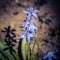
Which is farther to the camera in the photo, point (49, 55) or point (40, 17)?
point (40, 17)

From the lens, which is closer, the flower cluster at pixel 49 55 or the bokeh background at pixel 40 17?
the flower cluster at pixel 49 55

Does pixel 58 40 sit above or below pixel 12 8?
below

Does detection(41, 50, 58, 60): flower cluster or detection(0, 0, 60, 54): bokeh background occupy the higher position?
detection(0, 0, 60, 54): bokeh background

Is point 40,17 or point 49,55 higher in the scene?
point 40,17

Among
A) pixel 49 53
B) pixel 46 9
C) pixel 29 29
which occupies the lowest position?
pixel 49 53

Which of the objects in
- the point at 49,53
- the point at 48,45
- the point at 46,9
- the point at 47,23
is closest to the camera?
the point at 49,53

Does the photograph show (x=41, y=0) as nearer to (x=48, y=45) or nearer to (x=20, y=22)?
(x=20, y=22)

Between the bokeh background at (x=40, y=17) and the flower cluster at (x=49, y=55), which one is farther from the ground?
the bokeh background at (x=40, y=17)

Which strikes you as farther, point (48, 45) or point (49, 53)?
point (48, 45)

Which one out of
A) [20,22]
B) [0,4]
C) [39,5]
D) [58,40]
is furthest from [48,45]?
[0,4]

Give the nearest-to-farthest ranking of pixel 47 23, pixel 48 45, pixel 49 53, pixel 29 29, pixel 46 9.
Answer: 1. pixel 29 29
2. pixel 49 53
3. pixel 48 45
4. pixel 47 23
5. pixel 46 9

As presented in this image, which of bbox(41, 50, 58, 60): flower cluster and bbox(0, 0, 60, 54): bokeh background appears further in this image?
bbox(0, 0, 60, 54): bokeh background
